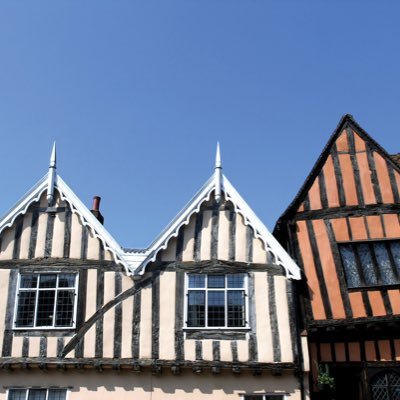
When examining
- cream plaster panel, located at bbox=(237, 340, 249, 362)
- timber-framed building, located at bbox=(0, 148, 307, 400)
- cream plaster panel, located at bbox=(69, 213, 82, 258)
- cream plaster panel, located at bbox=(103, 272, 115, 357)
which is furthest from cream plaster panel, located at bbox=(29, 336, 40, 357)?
cream plaster panel, located at bbox=(237, 340, 249, 362)

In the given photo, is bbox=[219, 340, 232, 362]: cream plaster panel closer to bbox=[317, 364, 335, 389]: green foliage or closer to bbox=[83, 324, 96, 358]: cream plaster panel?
bbox=[317, 364, 335, 389]: green foliage

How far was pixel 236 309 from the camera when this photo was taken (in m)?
12.9

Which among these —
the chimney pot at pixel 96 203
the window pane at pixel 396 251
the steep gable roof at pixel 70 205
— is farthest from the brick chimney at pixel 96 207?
the window pane at pixel 396 251

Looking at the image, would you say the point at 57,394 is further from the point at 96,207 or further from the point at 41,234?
the point at 96,207

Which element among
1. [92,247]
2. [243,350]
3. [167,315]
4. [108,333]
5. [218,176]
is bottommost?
[243,350]

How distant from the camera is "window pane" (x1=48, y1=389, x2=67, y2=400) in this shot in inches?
484

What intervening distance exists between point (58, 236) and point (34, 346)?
9.12 ft

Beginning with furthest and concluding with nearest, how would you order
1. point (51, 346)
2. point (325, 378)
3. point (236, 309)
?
point (236, 309) → point (51, 346) → point (325, 378)

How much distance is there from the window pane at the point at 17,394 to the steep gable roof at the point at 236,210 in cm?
383

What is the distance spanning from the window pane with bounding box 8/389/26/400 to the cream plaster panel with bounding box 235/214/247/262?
597cm

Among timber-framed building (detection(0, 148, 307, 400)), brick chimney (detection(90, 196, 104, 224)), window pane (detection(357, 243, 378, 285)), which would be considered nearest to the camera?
timber-framed building (detection(0, 148, 307, 400))

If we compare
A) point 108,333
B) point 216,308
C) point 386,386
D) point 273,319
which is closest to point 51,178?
point 108,333

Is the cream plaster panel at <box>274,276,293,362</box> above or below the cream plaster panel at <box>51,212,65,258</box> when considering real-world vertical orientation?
below

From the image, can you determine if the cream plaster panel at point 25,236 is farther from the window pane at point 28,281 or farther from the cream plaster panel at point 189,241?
the cream plaster panel at point 189,241
